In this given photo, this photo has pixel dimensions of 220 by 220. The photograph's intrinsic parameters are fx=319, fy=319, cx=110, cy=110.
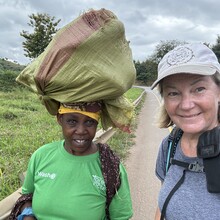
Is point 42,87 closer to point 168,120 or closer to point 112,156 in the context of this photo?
point 112,156

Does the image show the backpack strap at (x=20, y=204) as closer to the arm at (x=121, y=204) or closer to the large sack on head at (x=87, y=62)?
the arm at (x=121, y=204)

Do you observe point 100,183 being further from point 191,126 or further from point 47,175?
point 191,126

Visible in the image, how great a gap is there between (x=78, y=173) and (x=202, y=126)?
90 cm

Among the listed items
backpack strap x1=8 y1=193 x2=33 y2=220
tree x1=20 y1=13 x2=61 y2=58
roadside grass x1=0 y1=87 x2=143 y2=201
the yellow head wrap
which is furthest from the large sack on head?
tree x1=20 y1=13 x2=61 y2=58

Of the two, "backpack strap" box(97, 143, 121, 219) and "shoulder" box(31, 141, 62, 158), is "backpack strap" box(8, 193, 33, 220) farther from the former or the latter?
"backpack strap" box(97, 143, 121, 219)

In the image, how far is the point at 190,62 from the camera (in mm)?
1751

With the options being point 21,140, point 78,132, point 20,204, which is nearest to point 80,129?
point 78,132

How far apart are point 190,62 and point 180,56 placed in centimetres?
9

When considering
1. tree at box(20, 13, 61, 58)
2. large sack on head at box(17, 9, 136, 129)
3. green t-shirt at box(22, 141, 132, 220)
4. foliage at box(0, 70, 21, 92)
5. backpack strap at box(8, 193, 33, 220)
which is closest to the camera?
large sack on head at box(17, 9, 136, 129)

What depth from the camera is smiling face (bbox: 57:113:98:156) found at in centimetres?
226

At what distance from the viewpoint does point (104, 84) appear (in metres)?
2.09

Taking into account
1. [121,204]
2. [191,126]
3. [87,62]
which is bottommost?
[121,204]

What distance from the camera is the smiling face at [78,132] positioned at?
2260 millimetres

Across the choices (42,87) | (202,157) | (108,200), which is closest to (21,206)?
(108,200)
